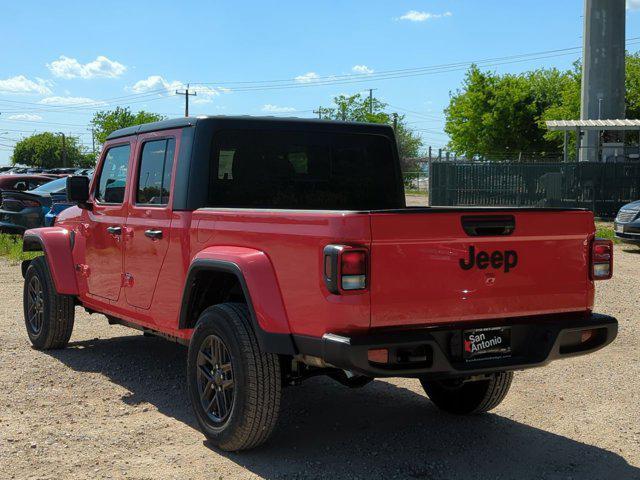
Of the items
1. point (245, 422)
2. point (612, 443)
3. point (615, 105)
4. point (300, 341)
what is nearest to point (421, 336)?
point (300, 341)

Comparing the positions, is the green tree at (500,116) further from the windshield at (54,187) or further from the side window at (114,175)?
the side window at (114,175)

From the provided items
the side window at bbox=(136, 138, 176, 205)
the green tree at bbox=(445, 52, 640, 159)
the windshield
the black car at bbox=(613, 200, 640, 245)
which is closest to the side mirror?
the side window at bbox=(136, 138, 176, 205)

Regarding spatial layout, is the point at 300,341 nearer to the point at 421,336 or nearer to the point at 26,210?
the point at 421,336

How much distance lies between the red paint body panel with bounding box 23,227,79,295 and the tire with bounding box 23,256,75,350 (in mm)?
184

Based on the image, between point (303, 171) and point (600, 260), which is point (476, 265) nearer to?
point (600, 260)

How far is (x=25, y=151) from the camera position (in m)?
125

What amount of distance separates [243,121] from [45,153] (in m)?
124

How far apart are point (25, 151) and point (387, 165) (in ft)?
420

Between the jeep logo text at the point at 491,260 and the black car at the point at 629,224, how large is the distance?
12.7m

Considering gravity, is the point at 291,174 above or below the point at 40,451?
above

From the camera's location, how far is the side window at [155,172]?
5.69 m

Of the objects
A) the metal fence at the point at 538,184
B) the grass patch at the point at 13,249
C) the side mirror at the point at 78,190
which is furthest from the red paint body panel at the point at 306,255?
the metal fence at the point at 538,184

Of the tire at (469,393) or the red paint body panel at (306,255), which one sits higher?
the red paint body panel at (306,255)

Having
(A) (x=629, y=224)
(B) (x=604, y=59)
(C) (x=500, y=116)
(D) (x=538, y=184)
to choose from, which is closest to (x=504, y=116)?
(C) (x=500, y=116)
